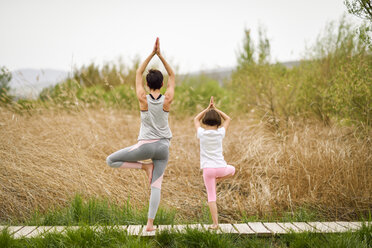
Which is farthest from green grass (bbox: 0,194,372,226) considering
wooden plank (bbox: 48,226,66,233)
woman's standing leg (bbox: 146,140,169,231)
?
woman's standing leg (bbox: 146,140,169,231)

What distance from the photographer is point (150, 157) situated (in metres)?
Answer: 3.05

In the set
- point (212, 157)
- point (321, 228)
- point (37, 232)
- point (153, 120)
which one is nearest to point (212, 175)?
point (212, 157)

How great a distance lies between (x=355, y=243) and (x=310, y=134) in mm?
3245

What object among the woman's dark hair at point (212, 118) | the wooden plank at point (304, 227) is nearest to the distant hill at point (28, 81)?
the woman's dark hair at point (212, 118)

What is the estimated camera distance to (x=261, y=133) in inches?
242

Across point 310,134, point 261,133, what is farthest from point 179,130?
point 310,134

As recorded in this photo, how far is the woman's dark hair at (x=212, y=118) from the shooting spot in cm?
316

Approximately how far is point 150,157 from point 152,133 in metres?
Answer: 0.22

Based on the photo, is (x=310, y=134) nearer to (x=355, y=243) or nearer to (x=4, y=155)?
(x=355, y=243)

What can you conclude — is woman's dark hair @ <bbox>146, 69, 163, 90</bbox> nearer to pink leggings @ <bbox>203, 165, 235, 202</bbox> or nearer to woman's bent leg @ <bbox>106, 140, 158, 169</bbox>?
woman's bent leg @ <bbox>106, 140, 158, 169</bbox>

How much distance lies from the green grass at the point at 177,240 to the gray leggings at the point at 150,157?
0.28 meters

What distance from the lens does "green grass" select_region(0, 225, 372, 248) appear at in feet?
9.12

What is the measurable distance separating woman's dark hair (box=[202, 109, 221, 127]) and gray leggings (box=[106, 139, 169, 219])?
0.42 meters

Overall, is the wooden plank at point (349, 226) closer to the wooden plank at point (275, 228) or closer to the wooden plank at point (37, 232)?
the wooden plank at point (275, 228)
